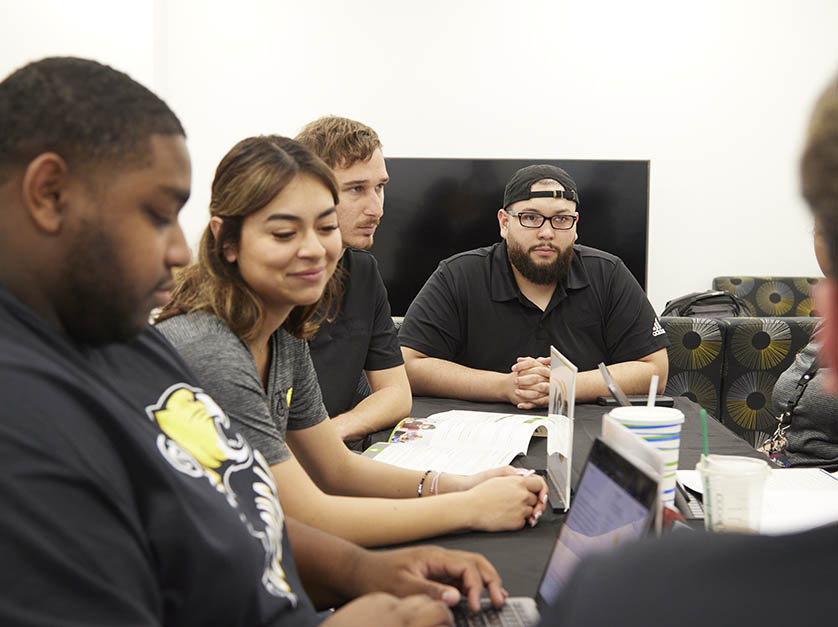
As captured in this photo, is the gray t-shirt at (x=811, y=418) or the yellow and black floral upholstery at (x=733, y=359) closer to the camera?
the gray t-shirt at (x=811, y=418)

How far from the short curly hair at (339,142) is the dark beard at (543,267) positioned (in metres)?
0.66

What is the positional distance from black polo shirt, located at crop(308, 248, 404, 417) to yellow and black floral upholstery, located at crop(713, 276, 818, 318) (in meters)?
3.76

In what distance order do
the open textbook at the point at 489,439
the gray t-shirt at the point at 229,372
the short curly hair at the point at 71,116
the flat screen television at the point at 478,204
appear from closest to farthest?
the short curly hair at the point at 71,116, the gray t-shirt at the point at 229,372, the open textbook at the point at 489,439, the flat screen television at the point at 478,204

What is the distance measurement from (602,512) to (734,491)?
0.33 meters

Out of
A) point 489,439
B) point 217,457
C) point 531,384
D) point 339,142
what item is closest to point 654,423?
point 489,439

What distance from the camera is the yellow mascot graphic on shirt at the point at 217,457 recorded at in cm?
87

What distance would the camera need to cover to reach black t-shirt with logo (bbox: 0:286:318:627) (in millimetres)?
641

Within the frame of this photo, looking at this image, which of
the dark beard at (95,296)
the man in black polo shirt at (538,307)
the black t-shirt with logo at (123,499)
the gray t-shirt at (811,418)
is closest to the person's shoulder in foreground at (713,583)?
the black t-shirt with logo at (123,499)

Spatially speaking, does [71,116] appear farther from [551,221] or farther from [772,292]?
[772,292]

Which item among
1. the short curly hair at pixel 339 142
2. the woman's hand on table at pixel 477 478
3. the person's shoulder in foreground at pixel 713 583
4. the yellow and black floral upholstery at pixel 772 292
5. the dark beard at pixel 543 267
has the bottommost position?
the yellow and black floral upholstery at pixel 772 292

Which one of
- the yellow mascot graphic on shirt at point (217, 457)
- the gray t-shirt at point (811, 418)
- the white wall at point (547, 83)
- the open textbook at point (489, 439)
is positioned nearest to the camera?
the yellow mascot graphic on shirt at point (217, 457)

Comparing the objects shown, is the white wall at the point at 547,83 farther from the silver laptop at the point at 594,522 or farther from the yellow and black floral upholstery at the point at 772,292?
the silver laptop at the point at 594,522

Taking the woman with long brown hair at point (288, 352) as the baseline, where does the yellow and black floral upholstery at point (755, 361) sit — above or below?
below

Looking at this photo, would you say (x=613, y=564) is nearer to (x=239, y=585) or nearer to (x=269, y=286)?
(x=239, y=585)
